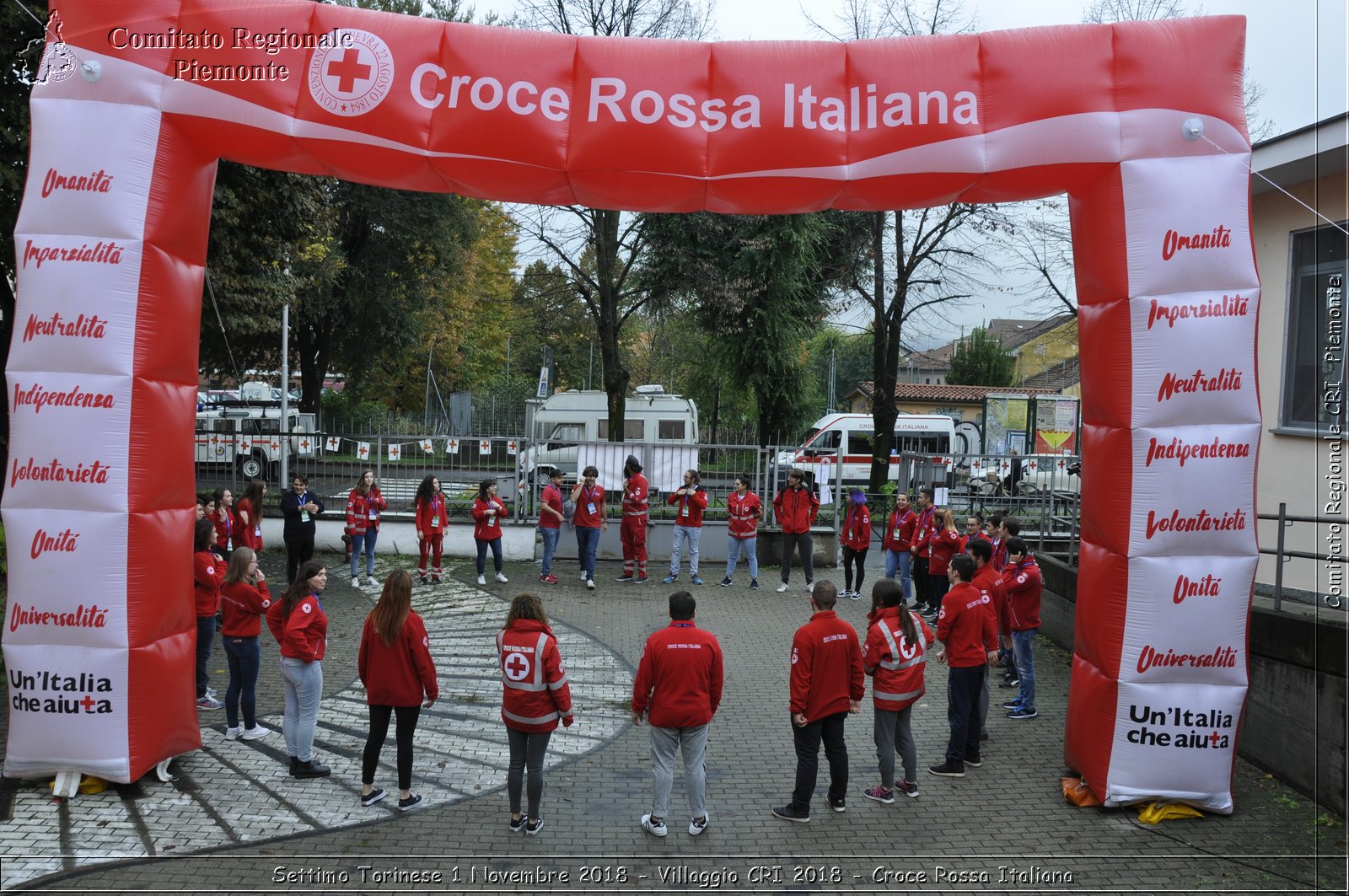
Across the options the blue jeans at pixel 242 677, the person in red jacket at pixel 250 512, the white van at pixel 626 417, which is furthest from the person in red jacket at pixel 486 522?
the white van at pixel 626 417

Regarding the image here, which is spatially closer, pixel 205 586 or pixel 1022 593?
pixel 205 586

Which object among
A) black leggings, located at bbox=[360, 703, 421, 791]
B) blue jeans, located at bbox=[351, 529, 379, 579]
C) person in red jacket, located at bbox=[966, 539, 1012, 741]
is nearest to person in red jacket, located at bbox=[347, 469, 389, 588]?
blue jeans, located at bbox=[351, 529, 379, 579]

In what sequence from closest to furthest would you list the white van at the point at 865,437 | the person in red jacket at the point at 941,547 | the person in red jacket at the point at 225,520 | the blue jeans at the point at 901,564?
the person in red jacket at the point at 225,520 → the person in red jacket at the point at 941,547 → the blue jeans at the point at 901,564 → the white van at the point at 865,437

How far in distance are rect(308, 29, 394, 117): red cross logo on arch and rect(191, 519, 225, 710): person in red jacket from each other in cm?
349

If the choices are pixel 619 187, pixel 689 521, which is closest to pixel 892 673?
pixel 619 187

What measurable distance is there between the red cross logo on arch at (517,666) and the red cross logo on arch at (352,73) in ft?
12.9

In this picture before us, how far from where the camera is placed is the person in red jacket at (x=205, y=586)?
25.0 feet

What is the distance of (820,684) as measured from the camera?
6.13 m

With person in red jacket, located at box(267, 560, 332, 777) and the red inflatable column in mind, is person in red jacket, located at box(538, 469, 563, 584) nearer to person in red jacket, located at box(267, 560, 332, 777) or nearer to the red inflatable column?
person in red jacket, located at box(267, 560, 332, 777)

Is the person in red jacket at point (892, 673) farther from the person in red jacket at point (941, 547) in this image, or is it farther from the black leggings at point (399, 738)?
the person in red jacket at point (941, 547)

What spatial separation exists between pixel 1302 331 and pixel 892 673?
6.04m

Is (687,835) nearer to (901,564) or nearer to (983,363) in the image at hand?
(901,564)

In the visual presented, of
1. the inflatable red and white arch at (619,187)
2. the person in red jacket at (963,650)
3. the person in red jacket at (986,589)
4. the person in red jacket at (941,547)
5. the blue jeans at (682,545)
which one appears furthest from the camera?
the blue jeans at (682,545)

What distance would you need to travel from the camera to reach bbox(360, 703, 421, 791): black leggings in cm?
612
